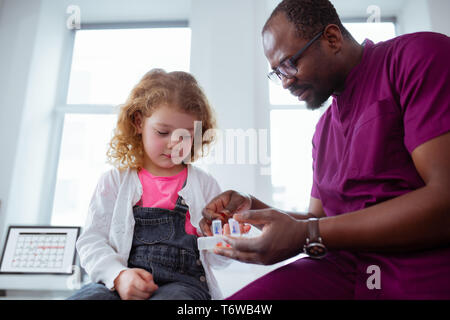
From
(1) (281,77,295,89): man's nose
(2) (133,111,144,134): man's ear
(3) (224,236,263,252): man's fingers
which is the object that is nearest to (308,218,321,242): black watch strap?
(3) (224,236,263,252): man's fingers

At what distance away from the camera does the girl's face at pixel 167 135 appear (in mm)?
957

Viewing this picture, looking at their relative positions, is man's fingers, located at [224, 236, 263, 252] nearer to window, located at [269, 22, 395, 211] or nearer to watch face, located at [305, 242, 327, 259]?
watch face, located at [305, 242, 327, 259]

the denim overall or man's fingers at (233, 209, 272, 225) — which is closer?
man's fingers at (233, 209, 272, 225)

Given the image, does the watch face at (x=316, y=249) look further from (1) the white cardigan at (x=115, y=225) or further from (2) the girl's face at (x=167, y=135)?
(2) the girl's face at (x=167, y=135)

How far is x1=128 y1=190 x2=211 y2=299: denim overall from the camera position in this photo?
2.64 feet

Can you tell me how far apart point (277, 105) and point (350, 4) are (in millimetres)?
932

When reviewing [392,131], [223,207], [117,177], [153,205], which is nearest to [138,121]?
[117,177]

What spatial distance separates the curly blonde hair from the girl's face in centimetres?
3

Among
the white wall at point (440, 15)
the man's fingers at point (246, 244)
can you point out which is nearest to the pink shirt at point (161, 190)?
the man's fingers at point (246, 244)

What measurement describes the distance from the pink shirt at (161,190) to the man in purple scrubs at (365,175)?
0.52 ft
